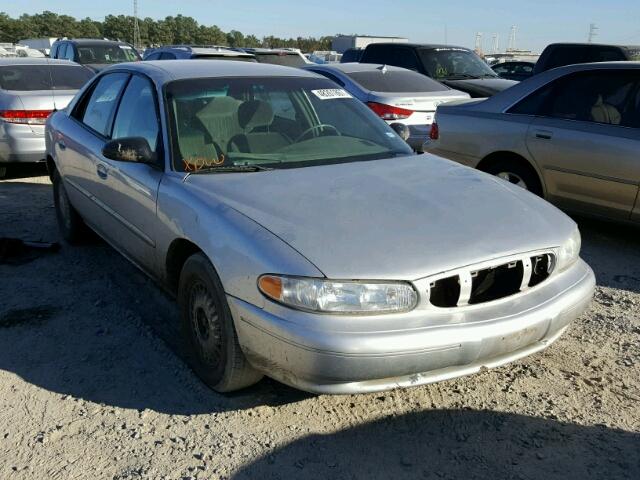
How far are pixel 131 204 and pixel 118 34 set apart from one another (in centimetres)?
6897

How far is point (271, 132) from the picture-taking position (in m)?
3.91

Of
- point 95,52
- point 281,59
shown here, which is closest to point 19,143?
point 281,59

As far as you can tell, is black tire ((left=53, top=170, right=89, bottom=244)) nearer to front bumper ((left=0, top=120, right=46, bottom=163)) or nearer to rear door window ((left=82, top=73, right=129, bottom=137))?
rear door window ((left=82, top=73, right=129, bottom=137))

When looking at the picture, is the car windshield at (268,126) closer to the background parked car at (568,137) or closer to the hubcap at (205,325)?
the hubcap at (205,325)

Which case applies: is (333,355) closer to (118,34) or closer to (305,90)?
(305,90)

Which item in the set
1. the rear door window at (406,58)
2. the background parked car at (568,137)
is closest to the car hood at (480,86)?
the rear door window at (406,58)

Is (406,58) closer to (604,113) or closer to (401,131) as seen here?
(604,113)

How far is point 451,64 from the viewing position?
37.0 ft

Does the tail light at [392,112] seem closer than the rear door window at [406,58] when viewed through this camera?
Yes

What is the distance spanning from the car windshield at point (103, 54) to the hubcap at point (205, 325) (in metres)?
12.9

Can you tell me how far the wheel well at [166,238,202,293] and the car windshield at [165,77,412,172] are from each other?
16.5 inches

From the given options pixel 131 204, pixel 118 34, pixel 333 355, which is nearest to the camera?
pixel 333 355

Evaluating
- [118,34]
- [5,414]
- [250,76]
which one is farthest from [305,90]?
[118,34]

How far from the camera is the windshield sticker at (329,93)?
14.1 feet
